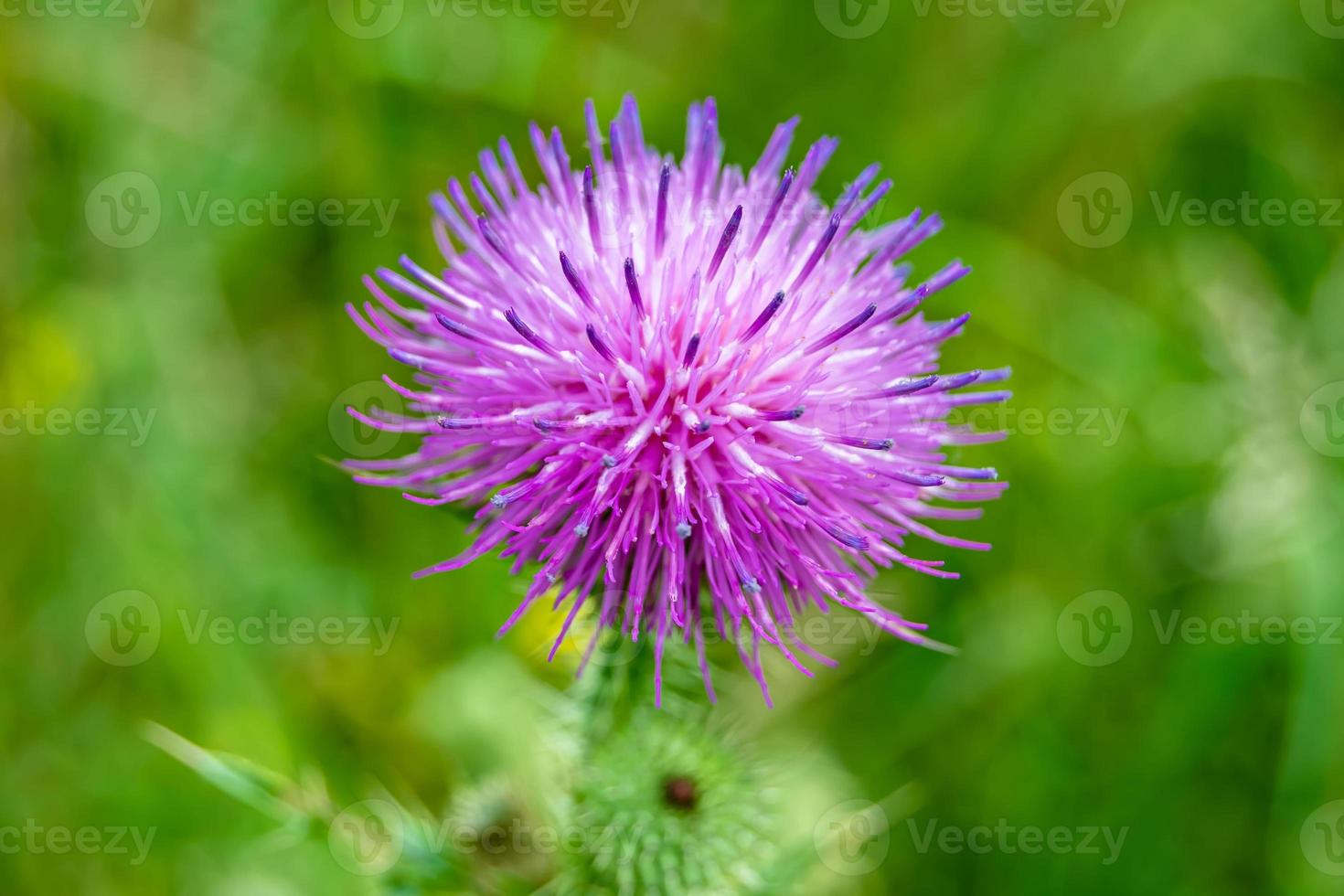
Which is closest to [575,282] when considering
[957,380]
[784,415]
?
[784,415]

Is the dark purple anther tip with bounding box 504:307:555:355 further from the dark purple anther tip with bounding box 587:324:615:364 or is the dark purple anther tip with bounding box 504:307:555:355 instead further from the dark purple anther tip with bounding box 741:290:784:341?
the dark purple anther tip with bounding box 741:290:784:341

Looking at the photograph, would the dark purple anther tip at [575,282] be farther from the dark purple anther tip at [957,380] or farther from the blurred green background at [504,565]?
the blurred green background at [504,565]

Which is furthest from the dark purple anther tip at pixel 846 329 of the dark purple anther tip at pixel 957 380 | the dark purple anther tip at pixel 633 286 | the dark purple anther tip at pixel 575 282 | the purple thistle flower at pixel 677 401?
the dark purple anther tip at pixel 575 282

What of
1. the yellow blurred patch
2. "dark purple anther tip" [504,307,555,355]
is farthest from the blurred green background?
"dark purple anther tip" [504,307,555,355]

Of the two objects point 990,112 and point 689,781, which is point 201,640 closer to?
point 689,781

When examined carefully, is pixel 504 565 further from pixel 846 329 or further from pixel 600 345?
pixel 846 329
